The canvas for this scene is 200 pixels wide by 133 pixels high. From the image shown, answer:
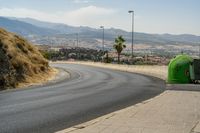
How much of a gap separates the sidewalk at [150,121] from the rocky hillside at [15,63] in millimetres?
15629

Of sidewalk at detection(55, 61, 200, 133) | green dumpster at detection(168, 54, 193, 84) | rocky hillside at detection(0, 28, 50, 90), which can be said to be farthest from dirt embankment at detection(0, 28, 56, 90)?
sidewalk at detection(55, 61, 200, 133)

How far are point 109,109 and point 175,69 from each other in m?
13.1

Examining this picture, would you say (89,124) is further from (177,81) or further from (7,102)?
(177,81)

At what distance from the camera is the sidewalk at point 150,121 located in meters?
11.6

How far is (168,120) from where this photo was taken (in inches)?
530

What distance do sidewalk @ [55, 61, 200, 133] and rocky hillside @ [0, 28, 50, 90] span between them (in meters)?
15.6

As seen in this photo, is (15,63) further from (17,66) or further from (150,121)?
(150,121)

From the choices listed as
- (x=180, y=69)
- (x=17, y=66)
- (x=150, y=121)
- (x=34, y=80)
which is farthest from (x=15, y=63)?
(x=150, y=121)

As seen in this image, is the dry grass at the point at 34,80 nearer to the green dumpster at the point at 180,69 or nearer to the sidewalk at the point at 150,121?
the green dumpster at the point at 180,69

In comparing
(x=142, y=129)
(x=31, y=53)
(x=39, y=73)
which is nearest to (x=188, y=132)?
(x=142, y=129)

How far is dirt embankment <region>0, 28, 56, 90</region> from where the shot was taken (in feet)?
104

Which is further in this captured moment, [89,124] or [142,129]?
[89,124]

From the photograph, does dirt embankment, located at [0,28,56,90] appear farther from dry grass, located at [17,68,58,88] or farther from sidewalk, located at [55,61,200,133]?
sidewalk, located at [55,61,200,133]

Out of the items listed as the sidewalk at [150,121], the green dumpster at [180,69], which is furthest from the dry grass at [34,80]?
the sidewalk at [150,121]
